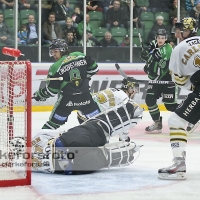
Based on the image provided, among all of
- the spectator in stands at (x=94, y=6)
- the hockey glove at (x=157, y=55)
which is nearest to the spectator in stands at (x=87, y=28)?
the spectator in stands at (x=94, y=6)

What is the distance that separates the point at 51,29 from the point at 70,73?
179 inches

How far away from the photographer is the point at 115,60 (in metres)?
10.9

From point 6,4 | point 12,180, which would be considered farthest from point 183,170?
point 6,4

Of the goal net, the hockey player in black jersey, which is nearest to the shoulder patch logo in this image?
the hockey player in black jersey

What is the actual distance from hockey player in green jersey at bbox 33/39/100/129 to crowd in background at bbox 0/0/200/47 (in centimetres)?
408

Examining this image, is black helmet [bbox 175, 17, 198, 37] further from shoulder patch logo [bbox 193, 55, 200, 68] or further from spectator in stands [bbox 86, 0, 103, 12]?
spectator in stands [bbox 86, 0, 103, 12]

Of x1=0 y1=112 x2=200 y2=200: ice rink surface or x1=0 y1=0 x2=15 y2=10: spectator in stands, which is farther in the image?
x1=0 y1=0 x2=15 y2=10: spectator in stands

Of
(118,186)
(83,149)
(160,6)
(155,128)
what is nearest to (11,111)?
(83,149)

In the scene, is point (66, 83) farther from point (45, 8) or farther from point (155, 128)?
point (45, 8)

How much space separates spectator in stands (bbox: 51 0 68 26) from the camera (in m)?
10.7

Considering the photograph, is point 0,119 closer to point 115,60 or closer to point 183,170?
point 183,170

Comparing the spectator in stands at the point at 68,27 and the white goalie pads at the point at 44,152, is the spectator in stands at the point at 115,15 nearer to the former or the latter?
the spectator in stands at the point at 68,27

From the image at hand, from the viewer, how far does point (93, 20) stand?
1098 centimetres

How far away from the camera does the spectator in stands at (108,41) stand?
11.0 m
